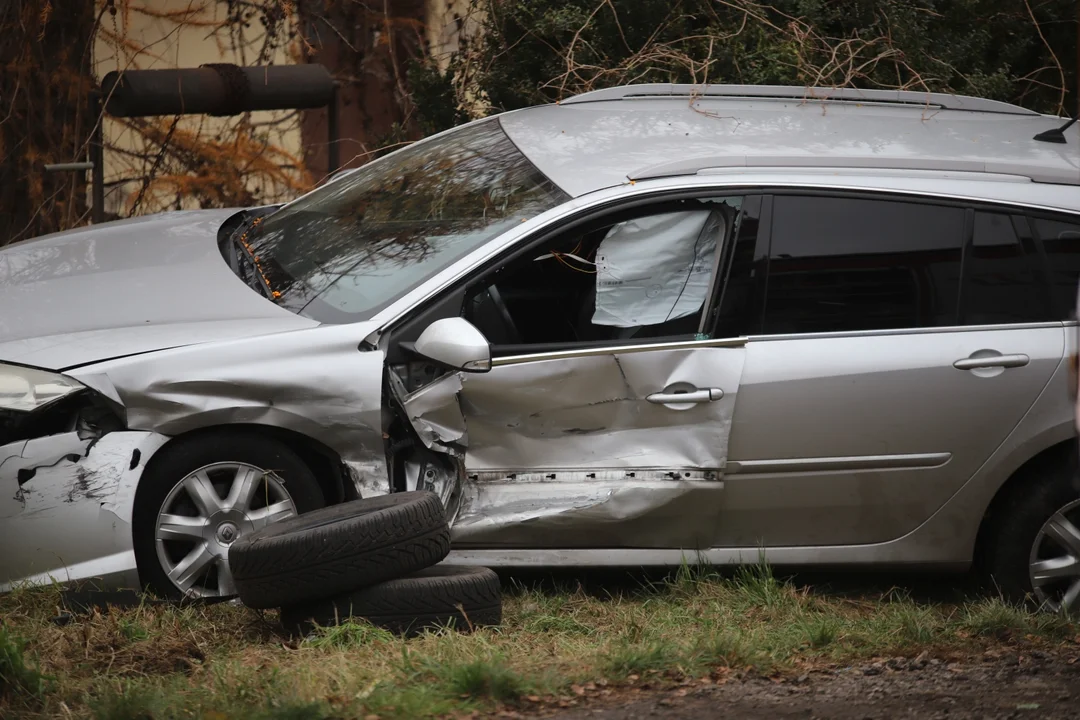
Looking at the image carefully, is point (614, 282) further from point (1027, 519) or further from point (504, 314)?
point (1027, 519)

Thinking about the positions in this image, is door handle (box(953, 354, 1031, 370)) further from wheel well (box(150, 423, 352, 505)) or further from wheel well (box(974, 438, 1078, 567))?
wheel well (box(150, 423, 352, 505))

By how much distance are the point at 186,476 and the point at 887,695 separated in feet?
7.18

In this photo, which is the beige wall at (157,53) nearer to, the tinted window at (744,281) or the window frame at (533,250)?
the window frame at (533,250)

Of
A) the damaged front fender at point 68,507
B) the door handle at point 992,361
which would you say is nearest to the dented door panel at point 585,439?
the door handle at point 992,361

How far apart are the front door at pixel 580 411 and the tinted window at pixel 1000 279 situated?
88 centimetres

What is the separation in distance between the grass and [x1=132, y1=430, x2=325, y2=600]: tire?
9 cm

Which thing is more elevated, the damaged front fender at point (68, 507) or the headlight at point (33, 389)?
the headlight at point (33, 389)

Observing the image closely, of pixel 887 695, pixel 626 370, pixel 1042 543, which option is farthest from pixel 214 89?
pixel 887 695

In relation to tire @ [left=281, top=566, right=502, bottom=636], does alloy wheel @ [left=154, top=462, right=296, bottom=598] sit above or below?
above

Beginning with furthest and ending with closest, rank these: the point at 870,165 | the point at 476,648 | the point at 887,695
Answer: the point at 870,165 → the point at 476,648 → the point at 887,695

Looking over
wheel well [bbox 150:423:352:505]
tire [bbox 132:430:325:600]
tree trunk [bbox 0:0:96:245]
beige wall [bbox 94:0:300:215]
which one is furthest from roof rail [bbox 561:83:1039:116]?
tree trunk [bbox 0:0:96:245]

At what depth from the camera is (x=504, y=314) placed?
4.24 m

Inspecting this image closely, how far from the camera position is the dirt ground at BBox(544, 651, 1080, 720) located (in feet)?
11.2

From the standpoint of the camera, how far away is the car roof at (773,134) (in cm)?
454
